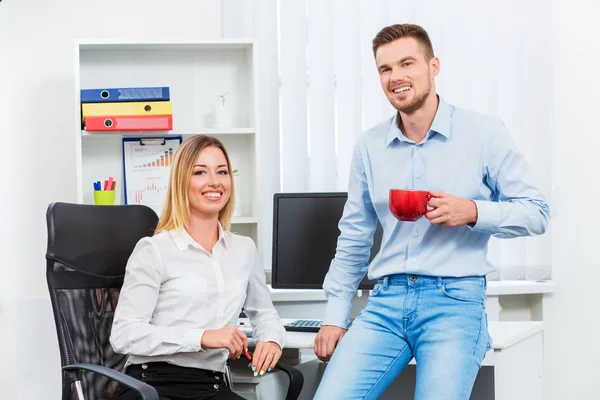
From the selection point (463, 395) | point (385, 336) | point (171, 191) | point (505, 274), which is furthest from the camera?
point (505, 274)

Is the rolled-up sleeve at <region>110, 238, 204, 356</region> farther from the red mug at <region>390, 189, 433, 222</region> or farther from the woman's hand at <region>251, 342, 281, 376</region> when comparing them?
the red mug at <region>390, 189, 433, 222</region>

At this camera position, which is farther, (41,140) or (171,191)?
(41,140)

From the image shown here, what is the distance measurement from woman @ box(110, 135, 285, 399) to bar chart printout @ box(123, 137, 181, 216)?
0.86 metres

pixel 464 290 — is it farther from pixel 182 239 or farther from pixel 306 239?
pixel 306 239

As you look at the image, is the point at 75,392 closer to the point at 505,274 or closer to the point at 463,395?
the point at 463,395

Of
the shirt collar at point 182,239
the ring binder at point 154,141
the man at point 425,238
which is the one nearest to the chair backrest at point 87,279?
the shirt collar at point 182,239

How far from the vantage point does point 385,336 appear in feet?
6.28

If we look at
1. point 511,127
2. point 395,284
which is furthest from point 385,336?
point 511,127

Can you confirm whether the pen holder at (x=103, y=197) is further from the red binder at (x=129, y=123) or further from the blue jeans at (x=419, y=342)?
the blue jeans at (x=419, y=342)

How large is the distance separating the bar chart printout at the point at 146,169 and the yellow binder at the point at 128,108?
19cm

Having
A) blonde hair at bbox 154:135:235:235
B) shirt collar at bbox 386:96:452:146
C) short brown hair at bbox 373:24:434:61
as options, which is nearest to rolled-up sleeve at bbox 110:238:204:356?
blonde hair at bbox 154:135:235:235

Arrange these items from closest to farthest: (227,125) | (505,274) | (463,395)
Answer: (463,395)
(227,125)
(505,274)

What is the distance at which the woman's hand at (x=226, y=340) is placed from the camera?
1890 millimetres

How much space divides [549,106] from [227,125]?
4.80ft
